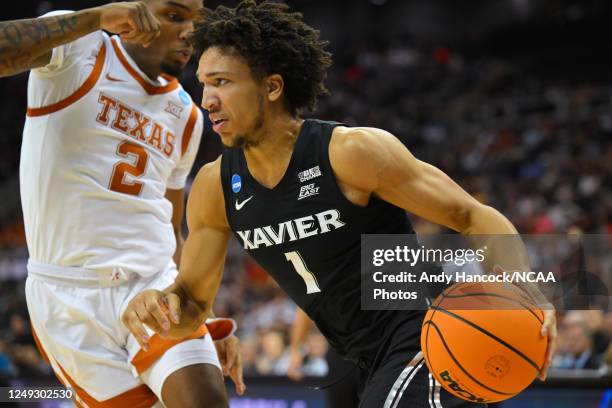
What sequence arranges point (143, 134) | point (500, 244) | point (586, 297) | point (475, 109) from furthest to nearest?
point (475, 109), point (586, 297), point (143, 134), point (500, 244)

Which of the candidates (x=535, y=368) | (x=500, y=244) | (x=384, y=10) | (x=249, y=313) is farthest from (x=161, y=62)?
(x=384, y=10)

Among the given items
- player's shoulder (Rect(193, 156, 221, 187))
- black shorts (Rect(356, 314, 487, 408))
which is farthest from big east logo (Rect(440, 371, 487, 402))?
player's shoulder (Rect(193, 156, 221, 187))

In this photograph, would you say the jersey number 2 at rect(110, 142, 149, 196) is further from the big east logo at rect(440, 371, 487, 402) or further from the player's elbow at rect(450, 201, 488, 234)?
the big east logo at rect(440, 371, 487, 402)

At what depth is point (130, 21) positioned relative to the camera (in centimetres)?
336

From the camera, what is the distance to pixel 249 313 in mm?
12828

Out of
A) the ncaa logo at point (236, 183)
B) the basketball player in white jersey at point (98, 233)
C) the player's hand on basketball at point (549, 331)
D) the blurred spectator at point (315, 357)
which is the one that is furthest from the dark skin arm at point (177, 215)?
the blurred spectator at point (315, 357)

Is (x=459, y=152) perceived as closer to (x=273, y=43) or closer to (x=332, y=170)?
(x=273, y=43)

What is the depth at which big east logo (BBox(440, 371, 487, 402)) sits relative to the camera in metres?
2.79

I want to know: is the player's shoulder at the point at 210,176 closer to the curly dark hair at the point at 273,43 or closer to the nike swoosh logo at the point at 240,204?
the nike swoosh logo at the point at 240,204

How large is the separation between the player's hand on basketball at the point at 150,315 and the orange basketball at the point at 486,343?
0.99 m

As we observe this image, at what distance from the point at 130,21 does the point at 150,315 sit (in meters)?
1.23

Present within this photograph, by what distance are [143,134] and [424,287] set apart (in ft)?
5.11

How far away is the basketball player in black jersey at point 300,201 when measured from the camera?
305 centimetres

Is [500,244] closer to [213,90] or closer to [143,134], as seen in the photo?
[213,90]
